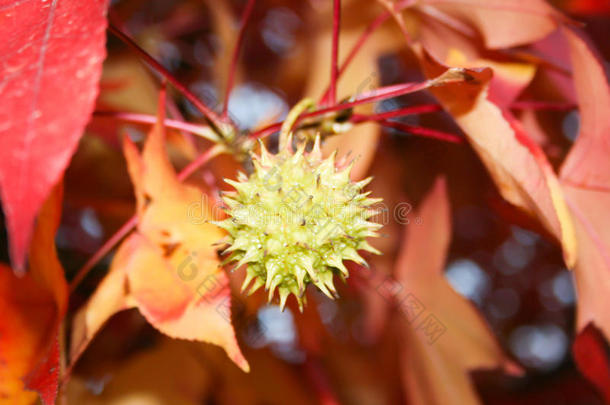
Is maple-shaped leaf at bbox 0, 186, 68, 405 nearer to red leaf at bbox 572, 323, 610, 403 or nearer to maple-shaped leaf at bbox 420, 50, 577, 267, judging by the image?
maple-shaped leaf at bbox 420, 50, 577, 267

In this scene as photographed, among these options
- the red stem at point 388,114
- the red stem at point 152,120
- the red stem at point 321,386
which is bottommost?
the red stem at point 321,386

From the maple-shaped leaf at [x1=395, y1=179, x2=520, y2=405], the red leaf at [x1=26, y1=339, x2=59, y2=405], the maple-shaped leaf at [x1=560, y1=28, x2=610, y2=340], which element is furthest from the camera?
the maple-shaped leaf at [x1=395, y1=179, x2=520, y2=405]

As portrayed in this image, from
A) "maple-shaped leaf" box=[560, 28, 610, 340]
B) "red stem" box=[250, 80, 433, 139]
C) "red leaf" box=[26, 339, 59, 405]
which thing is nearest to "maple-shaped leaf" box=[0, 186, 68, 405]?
"red leaf" box=[26, 339, 59, 405]

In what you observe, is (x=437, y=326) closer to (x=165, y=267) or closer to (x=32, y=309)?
(x=165, y=267)

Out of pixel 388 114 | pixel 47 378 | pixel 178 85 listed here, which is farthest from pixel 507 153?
pixel 47 378

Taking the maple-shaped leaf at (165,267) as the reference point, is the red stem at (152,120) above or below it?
above

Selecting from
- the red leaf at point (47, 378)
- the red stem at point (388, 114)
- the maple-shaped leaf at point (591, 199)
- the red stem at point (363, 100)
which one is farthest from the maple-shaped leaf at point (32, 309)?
the maple-shaped leaf at point (591, 199)

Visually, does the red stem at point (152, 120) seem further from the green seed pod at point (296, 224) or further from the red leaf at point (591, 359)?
the red leaf at point (591, 359)
